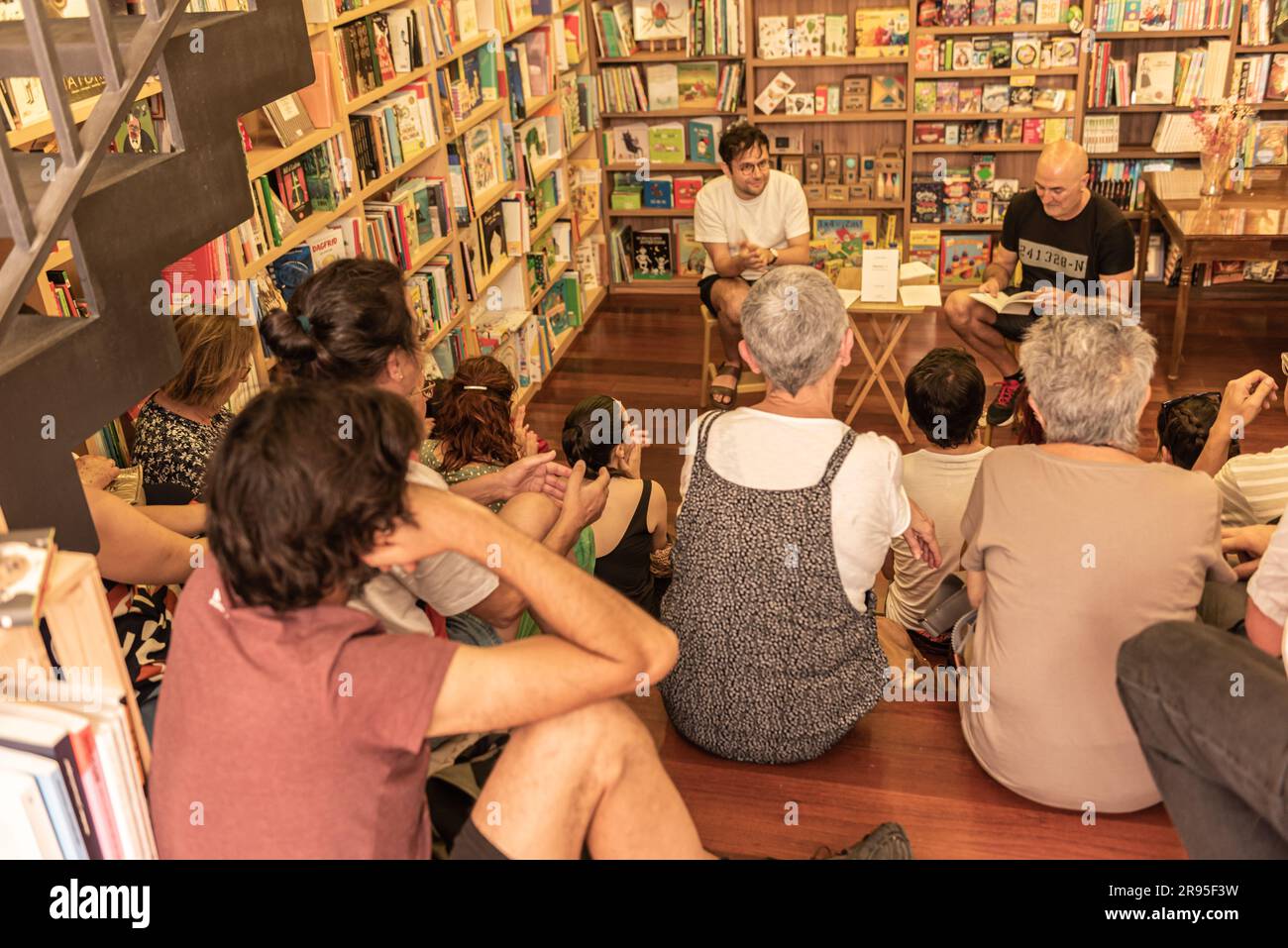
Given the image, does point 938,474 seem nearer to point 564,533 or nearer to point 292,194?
point 564,533

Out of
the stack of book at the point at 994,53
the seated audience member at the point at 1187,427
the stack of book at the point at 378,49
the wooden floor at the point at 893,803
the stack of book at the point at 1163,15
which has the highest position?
the stack of book at the point at 378,49

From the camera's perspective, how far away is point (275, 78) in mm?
2549

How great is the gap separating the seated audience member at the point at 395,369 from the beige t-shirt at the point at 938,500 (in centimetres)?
91

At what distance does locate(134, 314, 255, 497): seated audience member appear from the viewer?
2.80 meters

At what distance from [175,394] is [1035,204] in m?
3.42

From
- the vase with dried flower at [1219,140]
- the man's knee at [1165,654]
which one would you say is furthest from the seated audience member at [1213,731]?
the vase with dried flower at [1219,140]

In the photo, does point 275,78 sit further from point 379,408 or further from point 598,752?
point 598,752

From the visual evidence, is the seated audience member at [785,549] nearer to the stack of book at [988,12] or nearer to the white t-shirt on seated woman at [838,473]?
the white t-shirt on seated woman at [838,473]

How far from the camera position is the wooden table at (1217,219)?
4.71m

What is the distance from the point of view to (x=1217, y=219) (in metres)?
4.89

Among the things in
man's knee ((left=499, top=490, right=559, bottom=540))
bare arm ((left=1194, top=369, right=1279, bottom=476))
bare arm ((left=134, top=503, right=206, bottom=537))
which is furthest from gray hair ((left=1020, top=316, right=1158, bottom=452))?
bare arm ((left=134, top=503, right=206, bottom=537))

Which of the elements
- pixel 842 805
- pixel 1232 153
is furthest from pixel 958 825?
pixel 1232 153

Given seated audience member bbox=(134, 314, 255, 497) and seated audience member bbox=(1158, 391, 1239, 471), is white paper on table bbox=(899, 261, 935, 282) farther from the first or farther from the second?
seated audience member bbox=(134, 314, 255, 497)

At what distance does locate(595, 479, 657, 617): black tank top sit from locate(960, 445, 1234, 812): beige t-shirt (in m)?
0.96
